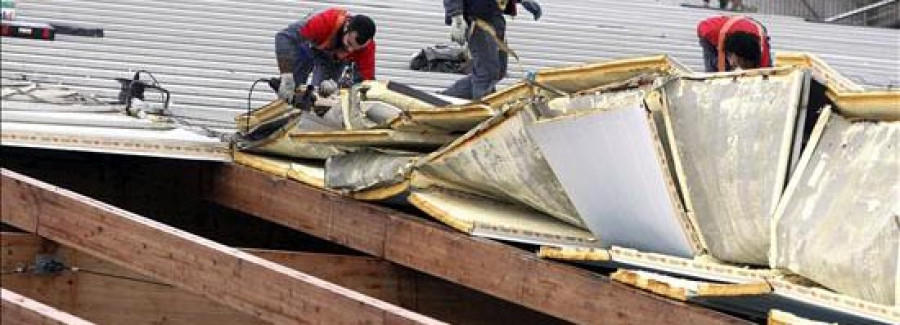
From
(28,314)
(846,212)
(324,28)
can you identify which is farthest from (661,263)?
(324,28)

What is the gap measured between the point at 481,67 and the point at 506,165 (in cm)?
262

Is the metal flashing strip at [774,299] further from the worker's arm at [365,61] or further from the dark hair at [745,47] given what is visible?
the worker's arm at [365,61]

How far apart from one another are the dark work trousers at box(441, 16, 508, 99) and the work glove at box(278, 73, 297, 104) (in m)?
1.29

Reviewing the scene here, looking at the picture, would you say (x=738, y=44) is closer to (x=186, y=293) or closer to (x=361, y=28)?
(x=361, y=28)

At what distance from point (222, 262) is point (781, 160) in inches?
72.3

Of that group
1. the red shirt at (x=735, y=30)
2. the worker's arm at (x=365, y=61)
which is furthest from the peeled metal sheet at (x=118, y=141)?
the red shirt at (x=735, y=30)

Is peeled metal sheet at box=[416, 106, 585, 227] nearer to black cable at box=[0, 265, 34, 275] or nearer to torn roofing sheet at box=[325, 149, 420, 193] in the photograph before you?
torn roofing sheet at box=[325, 149, 420, 193]

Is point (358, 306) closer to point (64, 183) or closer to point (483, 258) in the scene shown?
point (483, 258)

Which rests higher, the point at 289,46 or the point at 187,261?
the point at 289,46

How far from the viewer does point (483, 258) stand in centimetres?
510

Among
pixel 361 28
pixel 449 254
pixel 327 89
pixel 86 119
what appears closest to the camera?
pixel 449 254

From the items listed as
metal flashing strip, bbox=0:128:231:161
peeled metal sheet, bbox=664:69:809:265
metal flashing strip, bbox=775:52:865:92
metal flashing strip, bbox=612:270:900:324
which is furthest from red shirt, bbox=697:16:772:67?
metal flashing strip, bbox=0:128:231:161

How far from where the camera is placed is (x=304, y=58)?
7.05 m

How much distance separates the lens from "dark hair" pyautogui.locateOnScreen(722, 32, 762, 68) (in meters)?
6.09
